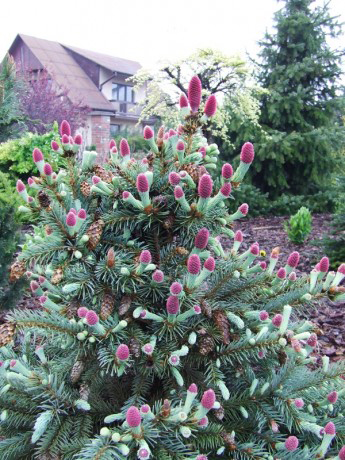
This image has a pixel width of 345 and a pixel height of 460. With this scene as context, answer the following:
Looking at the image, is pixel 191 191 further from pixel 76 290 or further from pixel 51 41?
pixel 51 41

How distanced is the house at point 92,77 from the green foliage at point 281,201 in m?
15.0

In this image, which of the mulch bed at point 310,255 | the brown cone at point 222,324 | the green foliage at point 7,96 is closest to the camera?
the brown cone at point 222,324

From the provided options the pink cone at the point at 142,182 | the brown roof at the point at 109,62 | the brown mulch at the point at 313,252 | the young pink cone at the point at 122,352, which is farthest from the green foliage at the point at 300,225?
the brown roof at the point at 109,62

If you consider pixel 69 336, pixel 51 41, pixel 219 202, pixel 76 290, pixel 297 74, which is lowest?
pixel 69 336

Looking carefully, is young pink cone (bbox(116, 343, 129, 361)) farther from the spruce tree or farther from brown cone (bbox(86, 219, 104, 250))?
brown cone (bbox(86, 219, 104, 250))

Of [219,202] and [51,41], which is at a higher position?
[51,41]

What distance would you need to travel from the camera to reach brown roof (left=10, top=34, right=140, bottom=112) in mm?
24297

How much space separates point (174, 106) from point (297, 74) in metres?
3.06

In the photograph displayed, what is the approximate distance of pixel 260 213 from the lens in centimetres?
920

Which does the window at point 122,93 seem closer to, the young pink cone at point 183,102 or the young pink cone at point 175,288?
the young pink cone at point 183,102

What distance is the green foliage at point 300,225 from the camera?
248 inches

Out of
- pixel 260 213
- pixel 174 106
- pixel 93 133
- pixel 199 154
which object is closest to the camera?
pixel 199 154

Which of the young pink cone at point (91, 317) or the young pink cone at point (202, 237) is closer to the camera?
the young pink cone at point (91, 317)

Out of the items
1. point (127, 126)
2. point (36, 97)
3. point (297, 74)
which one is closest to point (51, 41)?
point (127, 126)
